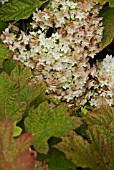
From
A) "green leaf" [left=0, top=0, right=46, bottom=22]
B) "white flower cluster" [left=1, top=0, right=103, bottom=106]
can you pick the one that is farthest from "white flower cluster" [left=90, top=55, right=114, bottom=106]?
"green leaf" [left=0, top=0, right=46, bottom=22]

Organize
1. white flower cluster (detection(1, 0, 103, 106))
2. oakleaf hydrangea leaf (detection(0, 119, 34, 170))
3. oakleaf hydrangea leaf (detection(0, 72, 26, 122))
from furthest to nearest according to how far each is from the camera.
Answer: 1. white flower cluster (detection(1, 0, 103, 106))
2. oakleaf hydrangea leaf (detection(0, 72, 26, 122))
3. oakleaf hydrangea leaf (detection(0, 119, 34, 170))

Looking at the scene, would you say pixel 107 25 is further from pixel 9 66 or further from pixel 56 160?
pixel 56 160

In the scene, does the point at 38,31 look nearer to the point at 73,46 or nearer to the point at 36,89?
the point at 73,46

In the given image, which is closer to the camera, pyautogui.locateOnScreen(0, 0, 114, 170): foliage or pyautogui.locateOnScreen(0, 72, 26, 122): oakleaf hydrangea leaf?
pyautogui.locateOnScreen(0, 0, 114, 170): foliage

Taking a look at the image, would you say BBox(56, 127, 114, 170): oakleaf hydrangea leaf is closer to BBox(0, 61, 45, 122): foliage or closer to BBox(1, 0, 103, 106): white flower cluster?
BBox(0, 61, 45, 122): foliage

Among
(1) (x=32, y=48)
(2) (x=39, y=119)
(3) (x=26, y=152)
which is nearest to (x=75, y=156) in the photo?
(2) (x=39, y=119)

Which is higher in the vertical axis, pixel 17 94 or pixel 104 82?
pixel 104 82

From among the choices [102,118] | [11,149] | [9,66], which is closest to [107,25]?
[9,66]
